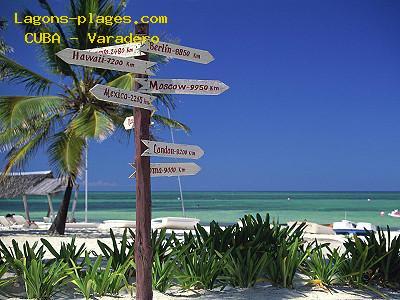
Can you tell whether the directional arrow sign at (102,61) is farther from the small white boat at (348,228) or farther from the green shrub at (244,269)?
the small white boat at (348,228)

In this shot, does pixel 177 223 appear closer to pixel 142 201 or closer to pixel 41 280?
pixel 41 280

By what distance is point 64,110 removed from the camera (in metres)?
12.3

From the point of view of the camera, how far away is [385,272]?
5.43 m

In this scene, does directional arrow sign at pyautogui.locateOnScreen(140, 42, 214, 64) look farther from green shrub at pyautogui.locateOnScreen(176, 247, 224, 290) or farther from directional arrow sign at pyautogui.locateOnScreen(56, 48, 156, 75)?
green shrub at pyautogui.locateOnScreen(176, 247, 224, 290)

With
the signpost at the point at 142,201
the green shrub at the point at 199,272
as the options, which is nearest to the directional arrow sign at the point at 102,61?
the signpost at the point at 142,201

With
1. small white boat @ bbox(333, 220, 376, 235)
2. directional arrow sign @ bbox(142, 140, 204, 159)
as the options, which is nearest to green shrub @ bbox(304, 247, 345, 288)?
directional arrow sign @ bbox(142, 140, 204, 159)

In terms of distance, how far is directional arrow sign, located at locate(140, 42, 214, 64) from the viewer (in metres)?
4.00

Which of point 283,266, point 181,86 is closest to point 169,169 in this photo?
point 181,86

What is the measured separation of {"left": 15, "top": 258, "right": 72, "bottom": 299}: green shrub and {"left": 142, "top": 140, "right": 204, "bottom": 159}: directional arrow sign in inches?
66.7

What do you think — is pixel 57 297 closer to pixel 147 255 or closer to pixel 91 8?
pixel 147 255

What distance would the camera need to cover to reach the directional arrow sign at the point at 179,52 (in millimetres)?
3996

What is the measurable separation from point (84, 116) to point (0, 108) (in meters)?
1.71

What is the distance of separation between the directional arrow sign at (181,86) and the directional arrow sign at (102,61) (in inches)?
3.8

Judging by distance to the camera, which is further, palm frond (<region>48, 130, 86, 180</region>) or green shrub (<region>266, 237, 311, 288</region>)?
palm frond (<region>48, 130, 86, 180</region>)
